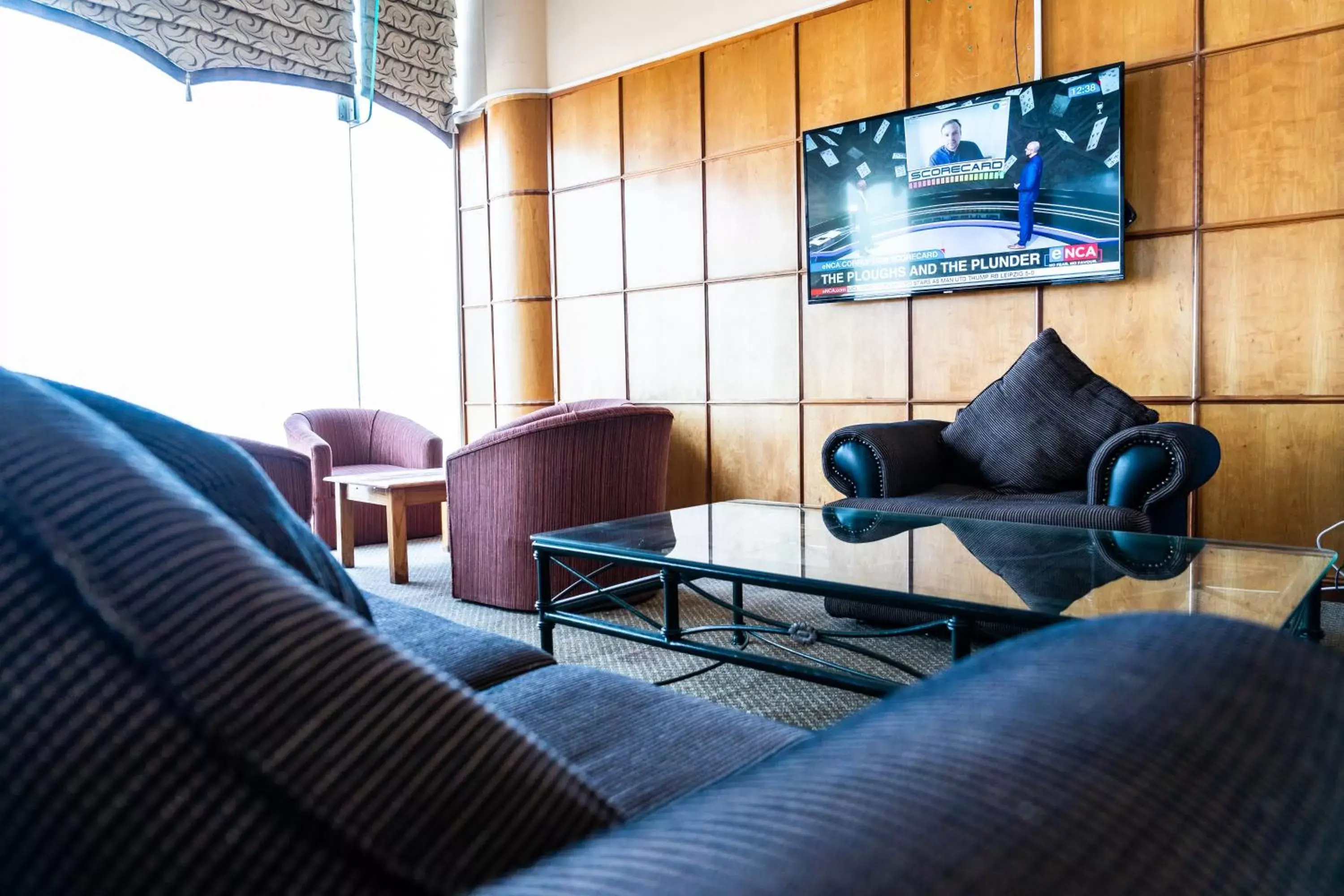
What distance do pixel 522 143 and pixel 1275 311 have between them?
4114 mm

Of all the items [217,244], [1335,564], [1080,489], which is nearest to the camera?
[1080,489]

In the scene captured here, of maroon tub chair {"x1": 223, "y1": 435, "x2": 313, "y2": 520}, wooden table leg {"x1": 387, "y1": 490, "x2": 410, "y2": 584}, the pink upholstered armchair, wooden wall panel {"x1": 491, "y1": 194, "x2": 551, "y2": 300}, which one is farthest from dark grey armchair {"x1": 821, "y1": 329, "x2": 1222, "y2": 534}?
wooden wall panel {"x1": 491, "y1": 194, "x2": 551, "y2": 300}

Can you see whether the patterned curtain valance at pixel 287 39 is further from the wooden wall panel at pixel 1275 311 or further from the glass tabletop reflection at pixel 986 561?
the wooden wall panel at pixel 1275 311

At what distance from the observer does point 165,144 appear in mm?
4758

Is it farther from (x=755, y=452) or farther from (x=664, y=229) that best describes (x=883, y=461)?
(x=664, y=229)

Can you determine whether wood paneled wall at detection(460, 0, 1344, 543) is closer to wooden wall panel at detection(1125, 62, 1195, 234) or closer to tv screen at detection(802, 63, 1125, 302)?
wooden wall panel at detection(1125, 62, 1195, 234)

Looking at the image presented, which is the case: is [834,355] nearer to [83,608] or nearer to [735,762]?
[735,762]

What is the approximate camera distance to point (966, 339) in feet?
13.2

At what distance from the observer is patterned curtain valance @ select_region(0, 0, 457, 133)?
4.41 m

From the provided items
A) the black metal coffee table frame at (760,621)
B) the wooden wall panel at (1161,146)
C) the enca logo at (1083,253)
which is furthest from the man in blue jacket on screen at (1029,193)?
the black metal coffee table frame at (760,621)

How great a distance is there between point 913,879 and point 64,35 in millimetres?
5480

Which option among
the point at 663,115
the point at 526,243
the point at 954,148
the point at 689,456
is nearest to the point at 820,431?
the point at 689,456

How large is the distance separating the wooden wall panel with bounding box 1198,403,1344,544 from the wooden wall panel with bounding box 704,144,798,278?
207cm

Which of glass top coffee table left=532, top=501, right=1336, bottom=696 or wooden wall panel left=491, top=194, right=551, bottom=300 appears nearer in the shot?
glass top coffee table left=532, top=501, right=1336, bottom=696
